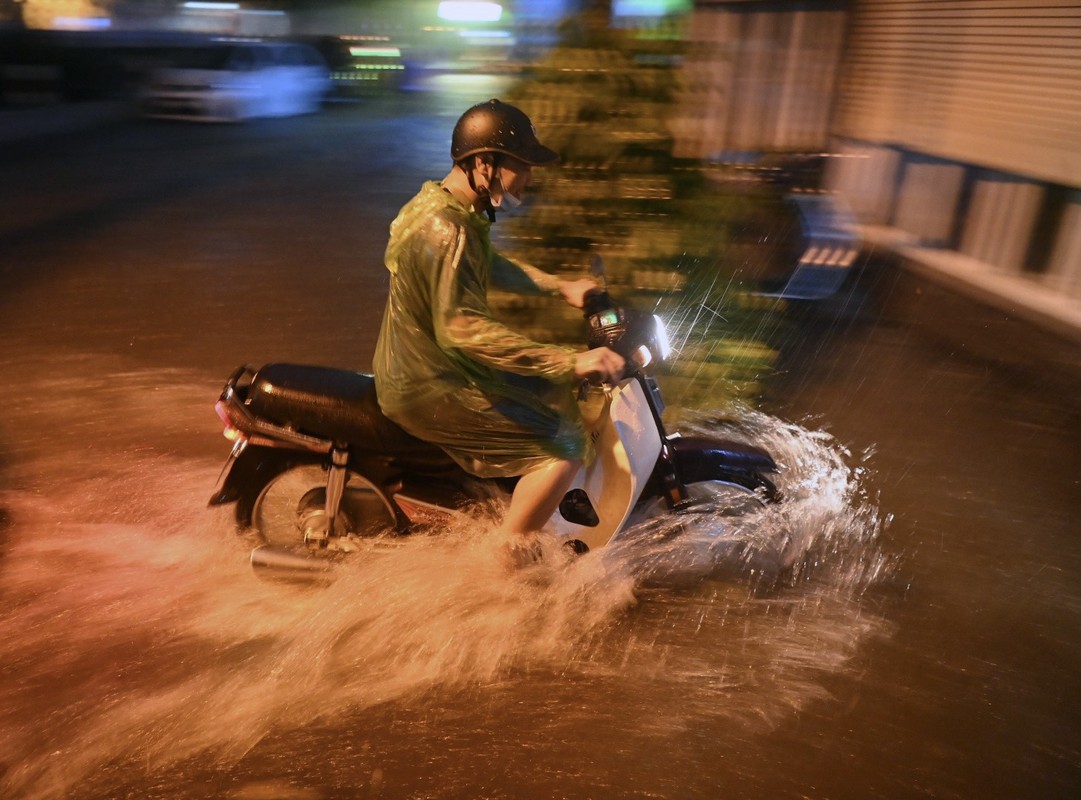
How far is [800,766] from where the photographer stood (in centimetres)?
303

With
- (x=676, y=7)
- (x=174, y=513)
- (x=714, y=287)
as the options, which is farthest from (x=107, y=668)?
(x=676, y=7)

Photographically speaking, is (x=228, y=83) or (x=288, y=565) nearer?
(x=288, y=565)

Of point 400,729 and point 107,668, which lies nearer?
point 400,729

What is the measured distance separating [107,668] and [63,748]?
43cm

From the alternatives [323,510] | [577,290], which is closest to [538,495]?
[577,290]

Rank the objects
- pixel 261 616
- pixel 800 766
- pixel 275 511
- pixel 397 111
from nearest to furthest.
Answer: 1. pixel 800 766
2. pixel 261 616
3. pixel 275 511
4. pixel 397 111

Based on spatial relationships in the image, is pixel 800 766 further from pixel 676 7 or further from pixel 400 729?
pixel 676 7

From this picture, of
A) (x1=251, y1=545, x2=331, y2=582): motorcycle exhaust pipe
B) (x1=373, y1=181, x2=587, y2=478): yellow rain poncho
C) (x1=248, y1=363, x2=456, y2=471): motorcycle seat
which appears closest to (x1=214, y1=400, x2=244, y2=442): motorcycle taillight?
(x1=248, y1=363, x2=456, y2=471): motorcycle seat

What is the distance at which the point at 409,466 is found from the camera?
11.9 ft

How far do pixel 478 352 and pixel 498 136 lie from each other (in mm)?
751

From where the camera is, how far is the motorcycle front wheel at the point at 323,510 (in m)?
3.75

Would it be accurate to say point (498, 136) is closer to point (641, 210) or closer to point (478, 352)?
point (478, 352)

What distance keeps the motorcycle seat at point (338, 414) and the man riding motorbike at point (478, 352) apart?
103 mm

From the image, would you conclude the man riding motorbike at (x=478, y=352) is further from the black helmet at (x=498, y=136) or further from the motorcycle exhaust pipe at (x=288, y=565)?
the motorcycle exhaust pipe at (x=288, y=565)
